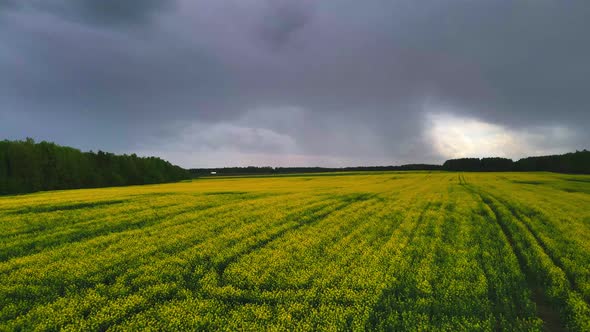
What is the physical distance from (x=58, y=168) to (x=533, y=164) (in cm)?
20112

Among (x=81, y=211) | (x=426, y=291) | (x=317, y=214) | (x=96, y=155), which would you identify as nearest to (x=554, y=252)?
(x=426, y=291)

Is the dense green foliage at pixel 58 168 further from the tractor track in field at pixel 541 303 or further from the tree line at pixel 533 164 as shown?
→ the tree line at pixel 533 164

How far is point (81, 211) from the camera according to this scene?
2312cm

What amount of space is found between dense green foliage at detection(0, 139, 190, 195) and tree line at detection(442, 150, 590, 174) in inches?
6634

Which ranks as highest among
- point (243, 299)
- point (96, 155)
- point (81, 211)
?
point (96, 155)

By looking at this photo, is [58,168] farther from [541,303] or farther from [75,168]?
[541,303]

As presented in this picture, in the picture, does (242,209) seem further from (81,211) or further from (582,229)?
(582,229)

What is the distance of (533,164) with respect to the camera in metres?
145

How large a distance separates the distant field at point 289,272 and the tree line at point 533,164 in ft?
415

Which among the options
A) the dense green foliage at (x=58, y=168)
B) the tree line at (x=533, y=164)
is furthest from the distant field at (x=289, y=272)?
the tree line at (x=533, y=164)

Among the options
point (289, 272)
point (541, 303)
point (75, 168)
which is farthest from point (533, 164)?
point (75, 168)

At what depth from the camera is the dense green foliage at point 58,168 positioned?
61.5 m

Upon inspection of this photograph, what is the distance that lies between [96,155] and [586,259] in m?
107

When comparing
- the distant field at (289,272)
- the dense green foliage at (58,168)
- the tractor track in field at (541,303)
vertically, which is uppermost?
the dense green foliage at (58,168)
